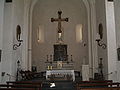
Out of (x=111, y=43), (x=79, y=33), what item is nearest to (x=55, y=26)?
(x=79, y=33)

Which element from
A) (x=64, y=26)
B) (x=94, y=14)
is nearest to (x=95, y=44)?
(x=94, y=14)

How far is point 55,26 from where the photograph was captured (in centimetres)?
1516

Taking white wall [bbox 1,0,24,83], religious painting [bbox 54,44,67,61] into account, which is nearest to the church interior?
religious painting [bbox 54,44,67,61]

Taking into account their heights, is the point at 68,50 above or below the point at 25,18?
below

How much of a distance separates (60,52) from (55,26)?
209cm

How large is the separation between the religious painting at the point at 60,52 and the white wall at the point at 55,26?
38cm

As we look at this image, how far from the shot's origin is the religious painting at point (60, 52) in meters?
14.4

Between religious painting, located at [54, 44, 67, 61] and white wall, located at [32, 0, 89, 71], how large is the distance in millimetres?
381

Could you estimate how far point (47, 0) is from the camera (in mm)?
15367

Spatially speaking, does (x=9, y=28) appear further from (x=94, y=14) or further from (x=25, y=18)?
(x=94, y=14)

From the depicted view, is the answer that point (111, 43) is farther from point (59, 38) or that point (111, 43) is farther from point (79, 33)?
point (59, 38)

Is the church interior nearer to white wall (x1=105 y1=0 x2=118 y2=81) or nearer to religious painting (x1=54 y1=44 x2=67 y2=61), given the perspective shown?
religious painting (x1=54 y1=44 x2=67 y2=61)

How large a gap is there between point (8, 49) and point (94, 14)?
6.73m

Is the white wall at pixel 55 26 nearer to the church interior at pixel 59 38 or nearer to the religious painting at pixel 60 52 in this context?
the church interior at pixel 59 38
